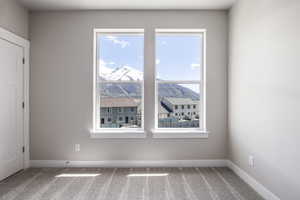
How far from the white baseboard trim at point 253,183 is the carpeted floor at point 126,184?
7 cm

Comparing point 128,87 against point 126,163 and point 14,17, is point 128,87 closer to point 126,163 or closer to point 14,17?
point 126,163

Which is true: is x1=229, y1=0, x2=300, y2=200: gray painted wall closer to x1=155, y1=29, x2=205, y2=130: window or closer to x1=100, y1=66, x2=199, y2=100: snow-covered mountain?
x1=155, y1=29, x2=205, y2=130: window

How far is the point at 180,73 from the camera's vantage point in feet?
13.5

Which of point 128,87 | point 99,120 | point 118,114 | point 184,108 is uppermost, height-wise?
point 128,87

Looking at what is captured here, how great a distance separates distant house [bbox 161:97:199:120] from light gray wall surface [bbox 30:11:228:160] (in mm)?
391

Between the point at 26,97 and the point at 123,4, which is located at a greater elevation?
the point at 123,4

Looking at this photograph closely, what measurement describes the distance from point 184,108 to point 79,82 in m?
1.93

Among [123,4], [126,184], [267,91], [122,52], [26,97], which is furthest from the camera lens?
[122,52]

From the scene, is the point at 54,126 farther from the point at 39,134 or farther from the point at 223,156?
the point at 223,156

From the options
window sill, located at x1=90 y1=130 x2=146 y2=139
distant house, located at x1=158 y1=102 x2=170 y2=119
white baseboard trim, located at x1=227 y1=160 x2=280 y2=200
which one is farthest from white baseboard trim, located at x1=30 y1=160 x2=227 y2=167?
distant house, located at x1=158 y1=102 x2=170 y2=119

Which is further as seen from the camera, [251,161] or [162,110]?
[162,110]

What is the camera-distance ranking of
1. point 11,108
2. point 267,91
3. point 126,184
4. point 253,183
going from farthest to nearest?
point 11,108 < point 126,184 < point 253,183 < point 267,91

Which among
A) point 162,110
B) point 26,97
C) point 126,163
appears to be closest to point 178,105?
point 162,110

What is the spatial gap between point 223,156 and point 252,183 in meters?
0.93
